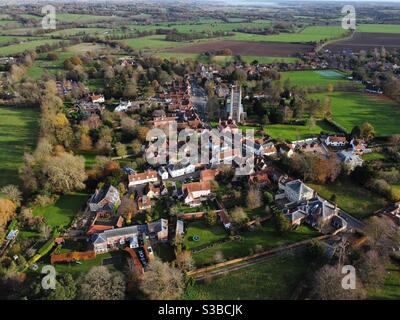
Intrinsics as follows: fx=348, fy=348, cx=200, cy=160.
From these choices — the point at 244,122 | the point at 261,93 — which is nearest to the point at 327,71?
the point at 261,93

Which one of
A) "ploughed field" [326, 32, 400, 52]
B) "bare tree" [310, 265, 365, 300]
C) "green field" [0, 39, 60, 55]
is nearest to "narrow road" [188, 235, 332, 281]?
"bare tree" [310, 265, 365, 300]

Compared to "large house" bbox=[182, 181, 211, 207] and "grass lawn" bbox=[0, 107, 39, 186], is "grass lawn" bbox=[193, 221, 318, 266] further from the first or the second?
"grass lawn" bbox=[0, 107, 39, 186]

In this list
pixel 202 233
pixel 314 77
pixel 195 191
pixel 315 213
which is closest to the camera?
pixel 202 233

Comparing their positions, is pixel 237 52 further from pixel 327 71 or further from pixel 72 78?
pixel 72 78

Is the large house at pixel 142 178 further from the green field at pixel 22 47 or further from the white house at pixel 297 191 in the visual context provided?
the green field at pixel 22 47

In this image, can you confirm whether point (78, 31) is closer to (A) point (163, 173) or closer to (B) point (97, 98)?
(B) point (97, 98)

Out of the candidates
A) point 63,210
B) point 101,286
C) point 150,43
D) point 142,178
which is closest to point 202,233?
point 101,286
